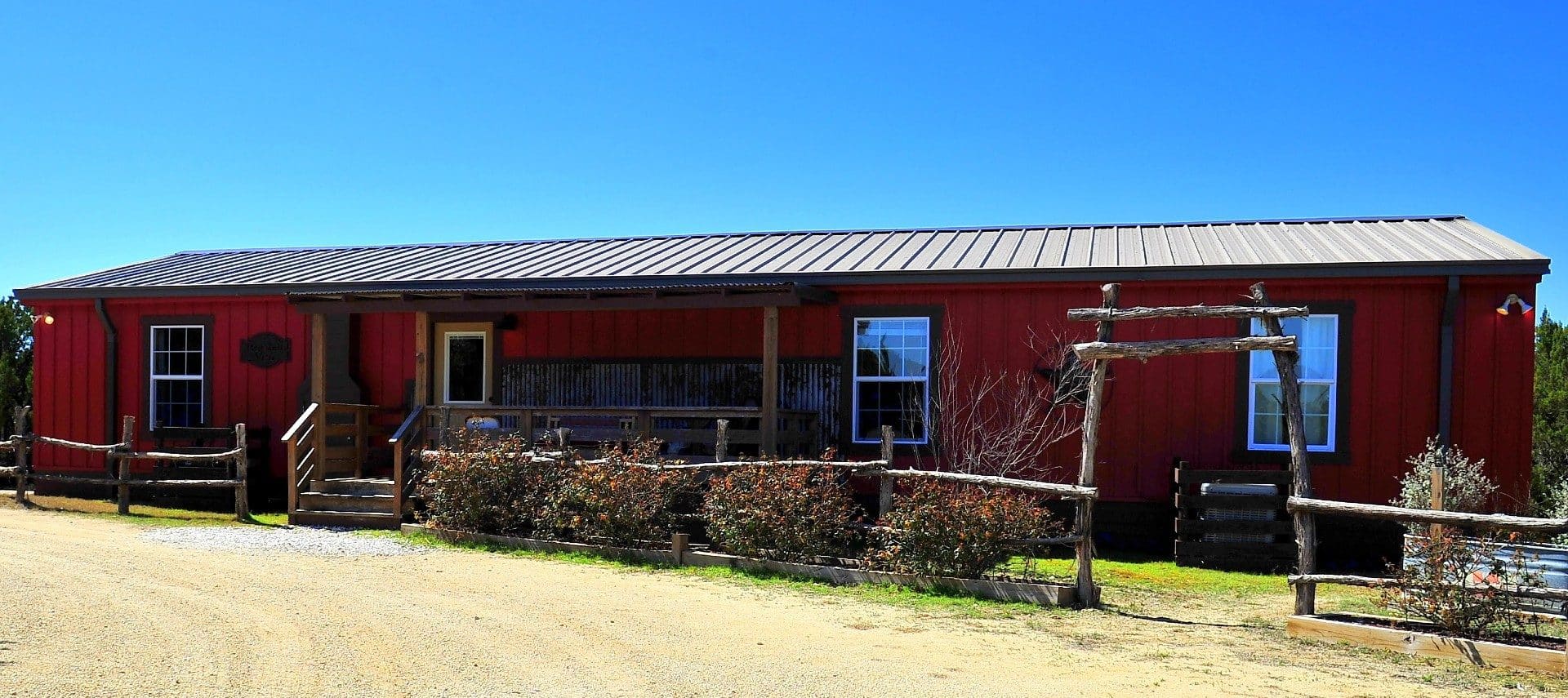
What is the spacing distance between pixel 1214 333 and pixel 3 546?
11544 millimetres

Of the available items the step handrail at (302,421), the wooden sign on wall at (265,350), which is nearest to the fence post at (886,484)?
the step handrail at (302,421)

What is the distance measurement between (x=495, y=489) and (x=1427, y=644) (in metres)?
8.18

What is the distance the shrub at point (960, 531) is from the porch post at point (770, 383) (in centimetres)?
347

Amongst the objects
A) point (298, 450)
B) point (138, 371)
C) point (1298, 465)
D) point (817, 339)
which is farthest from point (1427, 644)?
point (138, 371)

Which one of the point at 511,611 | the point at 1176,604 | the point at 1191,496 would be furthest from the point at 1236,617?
the point at 511,611

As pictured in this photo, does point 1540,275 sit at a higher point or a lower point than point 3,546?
higher

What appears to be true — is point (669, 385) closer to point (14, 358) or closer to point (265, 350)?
point (265, 350)

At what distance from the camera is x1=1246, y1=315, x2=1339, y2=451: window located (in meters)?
12.6

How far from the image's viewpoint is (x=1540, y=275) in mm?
11734

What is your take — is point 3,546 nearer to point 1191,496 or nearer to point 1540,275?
point 1191,496

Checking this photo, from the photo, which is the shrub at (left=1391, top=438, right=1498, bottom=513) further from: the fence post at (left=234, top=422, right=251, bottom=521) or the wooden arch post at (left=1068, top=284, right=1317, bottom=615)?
the fence post at (left=234, top=422, right=251, bottom=521)

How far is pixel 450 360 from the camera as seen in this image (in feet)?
53.2

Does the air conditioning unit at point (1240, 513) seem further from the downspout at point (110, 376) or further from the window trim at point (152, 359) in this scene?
the downspout at point (110, 376)

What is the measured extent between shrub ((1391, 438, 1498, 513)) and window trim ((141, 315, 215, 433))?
13.9 metres
